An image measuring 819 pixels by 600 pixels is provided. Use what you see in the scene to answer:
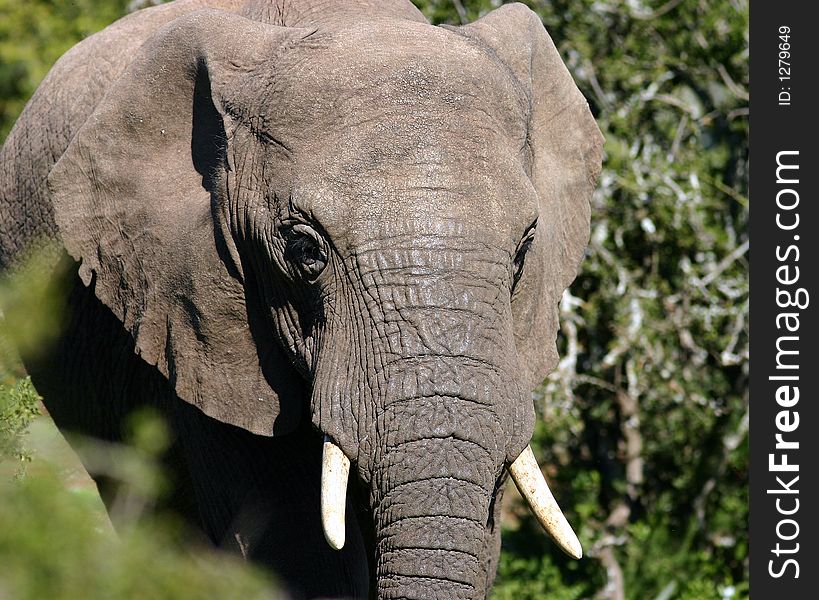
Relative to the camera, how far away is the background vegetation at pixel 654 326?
5934 mm

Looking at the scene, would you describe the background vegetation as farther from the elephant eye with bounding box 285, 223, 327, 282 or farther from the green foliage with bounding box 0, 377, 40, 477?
the green foliage with bounding box 0, 377, 40, 477

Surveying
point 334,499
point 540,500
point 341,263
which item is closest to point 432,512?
point 334,499

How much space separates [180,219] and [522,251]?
78 cm

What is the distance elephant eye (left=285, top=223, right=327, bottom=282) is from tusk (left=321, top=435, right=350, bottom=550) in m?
0.42

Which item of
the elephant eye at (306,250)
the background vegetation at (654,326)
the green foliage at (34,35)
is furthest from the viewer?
the green foliage at (34,35)

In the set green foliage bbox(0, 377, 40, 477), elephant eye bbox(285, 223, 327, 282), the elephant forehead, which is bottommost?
green foliage bbox(0, 377, 40, 477)

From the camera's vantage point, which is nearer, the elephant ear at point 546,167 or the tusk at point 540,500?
the tusk at point 540,500

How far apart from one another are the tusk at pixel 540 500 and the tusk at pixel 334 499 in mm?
395

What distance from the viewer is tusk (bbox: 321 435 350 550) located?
291cm

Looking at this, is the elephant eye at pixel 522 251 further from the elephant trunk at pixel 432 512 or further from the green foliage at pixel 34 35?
the green foliage at pixel 34 35

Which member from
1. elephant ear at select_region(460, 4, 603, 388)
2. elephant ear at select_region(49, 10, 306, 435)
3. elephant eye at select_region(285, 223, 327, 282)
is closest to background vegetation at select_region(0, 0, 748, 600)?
elephant ear at select_region(460, 4, 603, 388)

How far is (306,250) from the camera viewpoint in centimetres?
317

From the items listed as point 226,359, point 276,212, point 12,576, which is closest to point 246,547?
point 226,359

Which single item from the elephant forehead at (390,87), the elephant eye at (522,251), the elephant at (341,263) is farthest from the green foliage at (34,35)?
the elephant eye at (522,251)
